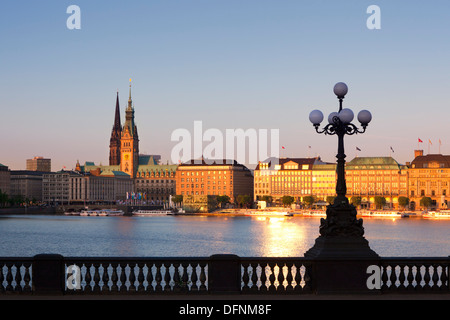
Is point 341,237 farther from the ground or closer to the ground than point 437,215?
farther from the ground

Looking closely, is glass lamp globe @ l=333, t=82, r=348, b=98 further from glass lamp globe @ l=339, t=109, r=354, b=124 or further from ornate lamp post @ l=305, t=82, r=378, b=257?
ornate lamp post @ l=305, t=82, r=378, b=257

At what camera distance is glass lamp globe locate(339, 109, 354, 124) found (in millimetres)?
Answer: 19312

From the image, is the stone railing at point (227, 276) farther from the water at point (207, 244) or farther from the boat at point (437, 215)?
the boat at point (437, 215)

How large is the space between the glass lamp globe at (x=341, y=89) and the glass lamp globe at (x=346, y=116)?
1.03m

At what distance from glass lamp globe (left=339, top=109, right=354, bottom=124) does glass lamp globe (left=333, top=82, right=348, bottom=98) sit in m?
1.03

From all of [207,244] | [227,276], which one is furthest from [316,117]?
[207,244]

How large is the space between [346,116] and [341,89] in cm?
121

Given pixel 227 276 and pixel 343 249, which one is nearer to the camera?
pixel 227 276

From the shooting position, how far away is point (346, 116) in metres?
19.3

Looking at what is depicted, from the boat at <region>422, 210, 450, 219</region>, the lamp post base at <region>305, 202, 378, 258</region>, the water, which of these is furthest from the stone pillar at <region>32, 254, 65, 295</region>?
the boat at <region>422, 210, 450, 219</region>

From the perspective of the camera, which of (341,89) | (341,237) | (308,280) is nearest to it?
(308,280)

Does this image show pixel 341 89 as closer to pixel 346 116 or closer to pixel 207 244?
pixel 346 116
